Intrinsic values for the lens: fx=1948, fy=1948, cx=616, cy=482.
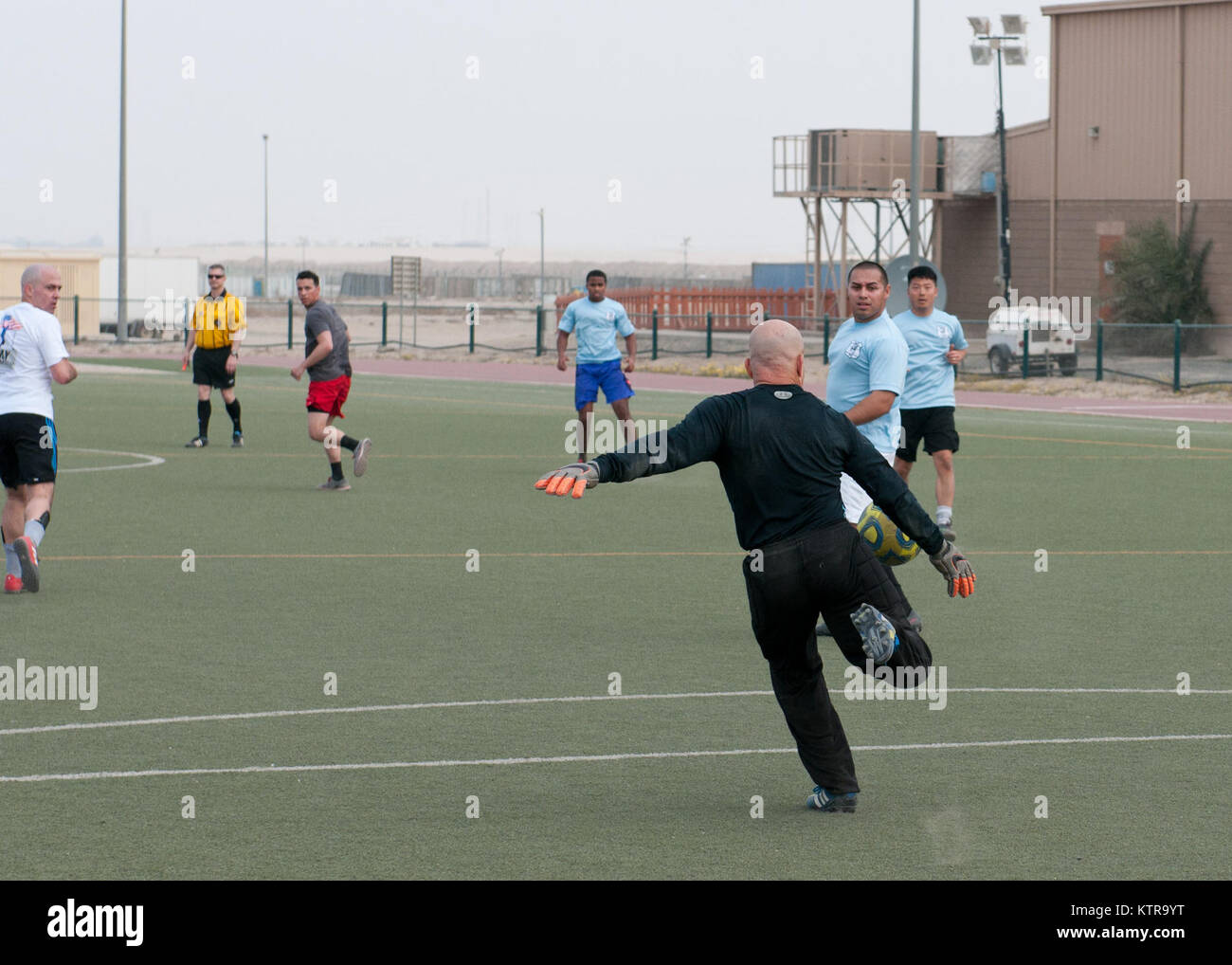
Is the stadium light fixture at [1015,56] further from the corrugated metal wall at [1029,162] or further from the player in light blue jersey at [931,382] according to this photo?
the player in light blue jersey at [931,382]

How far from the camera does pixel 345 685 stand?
30.4 ft

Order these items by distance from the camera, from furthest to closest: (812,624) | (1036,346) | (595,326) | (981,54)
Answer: (981,54)
(1036,346)
(595,326)
(812,624)

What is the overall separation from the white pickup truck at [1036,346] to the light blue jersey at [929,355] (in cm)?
2485

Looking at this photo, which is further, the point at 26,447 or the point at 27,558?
the point at 26,447

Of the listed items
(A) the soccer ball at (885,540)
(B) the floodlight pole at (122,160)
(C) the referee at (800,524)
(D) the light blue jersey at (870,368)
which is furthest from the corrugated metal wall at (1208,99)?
(C) the referee at (800,524)

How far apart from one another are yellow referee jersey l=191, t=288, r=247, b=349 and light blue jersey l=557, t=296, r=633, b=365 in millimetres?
4327

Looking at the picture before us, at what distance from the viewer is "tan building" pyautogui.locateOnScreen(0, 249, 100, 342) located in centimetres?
6025

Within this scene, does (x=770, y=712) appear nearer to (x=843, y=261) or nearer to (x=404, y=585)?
(x=404, y=585)

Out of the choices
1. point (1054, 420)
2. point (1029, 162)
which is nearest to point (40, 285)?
point (1054, 420)

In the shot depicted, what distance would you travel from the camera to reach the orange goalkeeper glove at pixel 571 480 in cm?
649

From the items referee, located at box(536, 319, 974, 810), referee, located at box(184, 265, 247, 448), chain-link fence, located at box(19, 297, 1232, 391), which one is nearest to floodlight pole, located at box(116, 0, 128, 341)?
chain-link fence, located at box(19, 297, 1232, 391)

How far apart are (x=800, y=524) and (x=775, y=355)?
61 centimetres

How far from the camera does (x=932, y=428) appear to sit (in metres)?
14.7

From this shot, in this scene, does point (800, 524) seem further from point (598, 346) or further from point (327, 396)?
point (598, 346)
